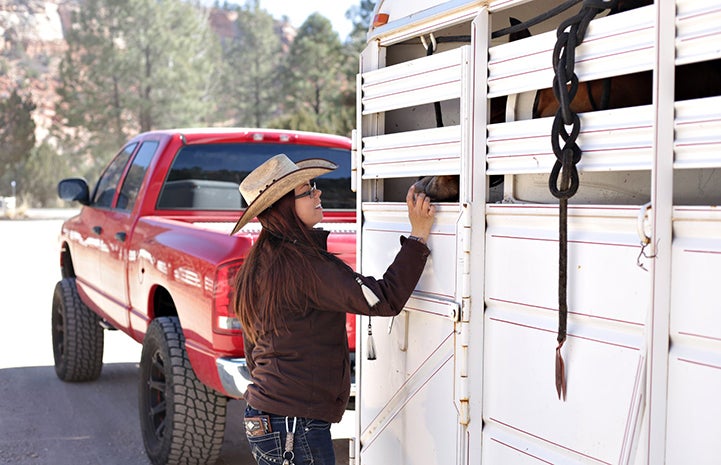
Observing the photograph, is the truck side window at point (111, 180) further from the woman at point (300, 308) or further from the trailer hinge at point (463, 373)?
the trailer hinge at point (463, 373)

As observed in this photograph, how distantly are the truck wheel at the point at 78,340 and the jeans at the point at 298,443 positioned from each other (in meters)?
4.71

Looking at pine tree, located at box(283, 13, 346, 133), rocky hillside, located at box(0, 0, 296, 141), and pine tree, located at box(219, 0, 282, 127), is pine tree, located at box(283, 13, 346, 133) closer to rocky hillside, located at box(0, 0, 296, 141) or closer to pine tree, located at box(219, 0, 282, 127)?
pine tree, located at box(219, 0, 282, 127)

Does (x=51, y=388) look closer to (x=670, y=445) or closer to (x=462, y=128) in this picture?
(x=462, y=128)

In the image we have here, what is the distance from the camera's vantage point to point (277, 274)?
3268 mm

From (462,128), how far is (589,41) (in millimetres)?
625

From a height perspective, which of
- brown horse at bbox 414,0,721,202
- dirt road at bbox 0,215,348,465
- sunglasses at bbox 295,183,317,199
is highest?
brown horse at bbox 414,0,721,202

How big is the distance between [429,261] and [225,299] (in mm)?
1757

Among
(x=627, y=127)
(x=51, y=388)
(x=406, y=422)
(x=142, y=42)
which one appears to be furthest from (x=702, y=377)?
(x=142, y=42)

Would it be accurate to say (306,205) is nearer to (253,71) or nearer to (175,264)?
(175,264)

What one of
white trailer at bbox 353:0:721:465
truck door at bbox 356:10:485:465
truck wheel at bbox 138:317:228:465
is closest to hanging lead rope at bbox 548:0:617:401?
white trailer at bbox 353:0:721:465

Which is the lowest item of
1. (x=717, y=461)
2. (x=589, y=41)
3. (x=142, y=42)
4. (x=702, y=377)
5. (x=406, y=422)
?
(x=406, y=422)

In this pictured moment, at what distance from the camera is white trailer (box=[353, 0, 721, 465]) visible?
7.16 feet

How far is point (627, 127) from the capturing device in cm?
238

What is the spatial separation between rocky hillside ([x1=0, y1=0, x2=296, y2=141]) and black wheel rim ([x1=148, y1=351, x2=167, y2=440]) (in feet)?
201
